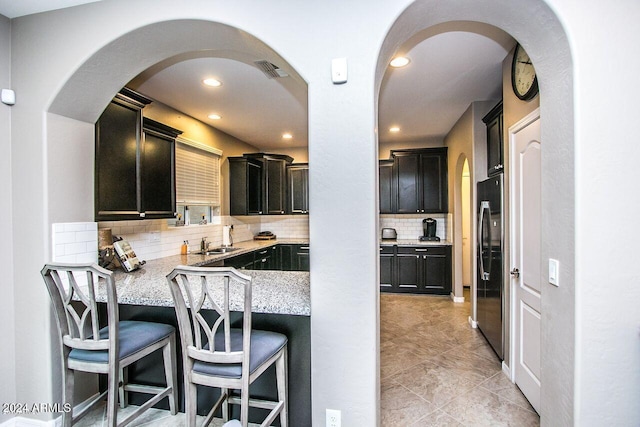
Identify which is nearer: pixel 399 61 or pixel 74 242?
pixel 74 242

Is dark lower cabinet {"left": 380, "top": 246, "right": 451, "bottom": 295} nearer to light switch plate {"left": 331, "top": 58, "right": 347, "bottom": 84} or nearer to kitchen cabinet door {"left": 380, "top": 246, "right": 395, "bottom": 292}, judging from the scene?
kitchen cabinet door {"left": 380, "top": 246, "right": 395, "bottom": 292}

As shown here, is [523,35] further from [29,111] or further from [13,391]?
[13,391]

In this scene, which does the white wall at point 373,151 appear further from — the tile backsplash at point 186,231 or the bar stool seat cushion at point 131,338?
the tile backsplash at point 186,231

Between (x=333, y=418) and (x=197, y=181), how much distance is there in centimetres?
362

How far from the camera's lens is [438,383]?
8.90 feet

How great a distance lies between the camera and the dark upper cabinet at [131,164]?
2.45 metres

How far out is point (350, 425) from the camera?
63.5 inches

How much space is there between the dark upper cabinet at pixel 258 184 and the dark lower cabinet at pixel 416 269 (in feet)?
6.86

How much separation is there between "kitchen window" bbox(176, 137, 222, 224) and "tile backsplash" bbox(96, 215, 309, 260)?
20 cm

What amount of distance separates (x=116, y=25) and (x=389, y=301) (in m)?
4.75

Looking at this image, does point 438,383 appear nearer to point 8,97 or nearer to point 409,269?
point 409,269

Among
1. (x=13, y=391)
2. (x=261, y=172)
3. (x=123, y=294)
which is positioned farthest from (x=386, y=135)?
(x=13, y=391)

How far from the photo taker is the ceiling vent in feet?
8.88

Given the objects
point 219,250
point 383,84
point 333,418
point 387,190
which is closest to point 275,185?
point 219,250
